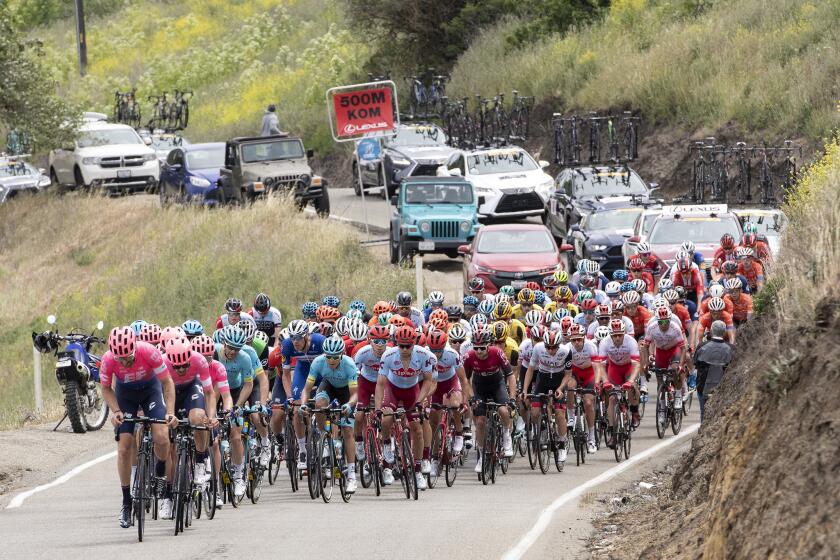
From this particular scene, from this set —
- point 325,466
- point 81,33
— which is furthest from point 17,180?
point 325,466

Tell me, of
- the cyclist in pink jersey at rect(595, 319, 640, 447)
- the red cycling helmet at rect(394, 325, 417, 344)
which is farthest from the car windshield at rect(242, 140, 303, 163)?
the red cycling helmet at rect(394, 325, 417, 344)

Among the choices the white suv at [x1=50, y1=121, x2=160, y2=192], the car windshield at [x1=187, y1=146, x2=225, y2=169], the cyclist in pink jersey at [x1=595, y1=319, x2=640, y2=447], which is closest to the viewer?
the cyclist in pink jersey at [x1=595, y1=319, x2=640, y2=447]

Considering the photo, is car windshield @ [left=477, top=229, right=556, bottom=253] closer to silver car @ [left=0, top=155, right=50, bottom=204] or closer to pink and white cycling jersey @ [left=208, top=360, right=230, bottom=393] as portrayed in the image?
pink and white cycling jersey @ [left=208, top=360, right=230, bottom=393]

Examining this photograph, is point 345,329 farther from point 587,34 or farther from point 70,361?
point 587,34

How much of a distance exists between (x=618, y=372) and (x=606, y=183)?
1465cm

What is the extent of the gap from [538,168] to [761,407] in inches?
1032

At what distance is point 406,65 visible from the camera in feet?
192

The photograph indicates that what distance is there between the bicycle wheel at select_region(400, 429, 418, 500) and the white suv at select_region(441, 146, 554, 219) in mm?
19470

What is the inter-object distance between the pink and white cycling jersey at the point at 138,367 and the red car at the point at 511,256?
14.6 m

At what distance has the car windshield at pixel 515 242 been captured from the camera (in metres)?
29.5

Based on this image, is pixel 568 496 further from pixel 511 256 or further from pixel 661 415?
pixel 511 256

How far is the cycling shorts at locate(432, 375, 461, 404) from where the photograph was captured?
17.4 m

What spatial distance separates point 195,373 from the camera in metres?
15.0

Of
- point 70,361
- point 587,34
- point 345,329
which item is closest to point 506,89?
point 587,34
